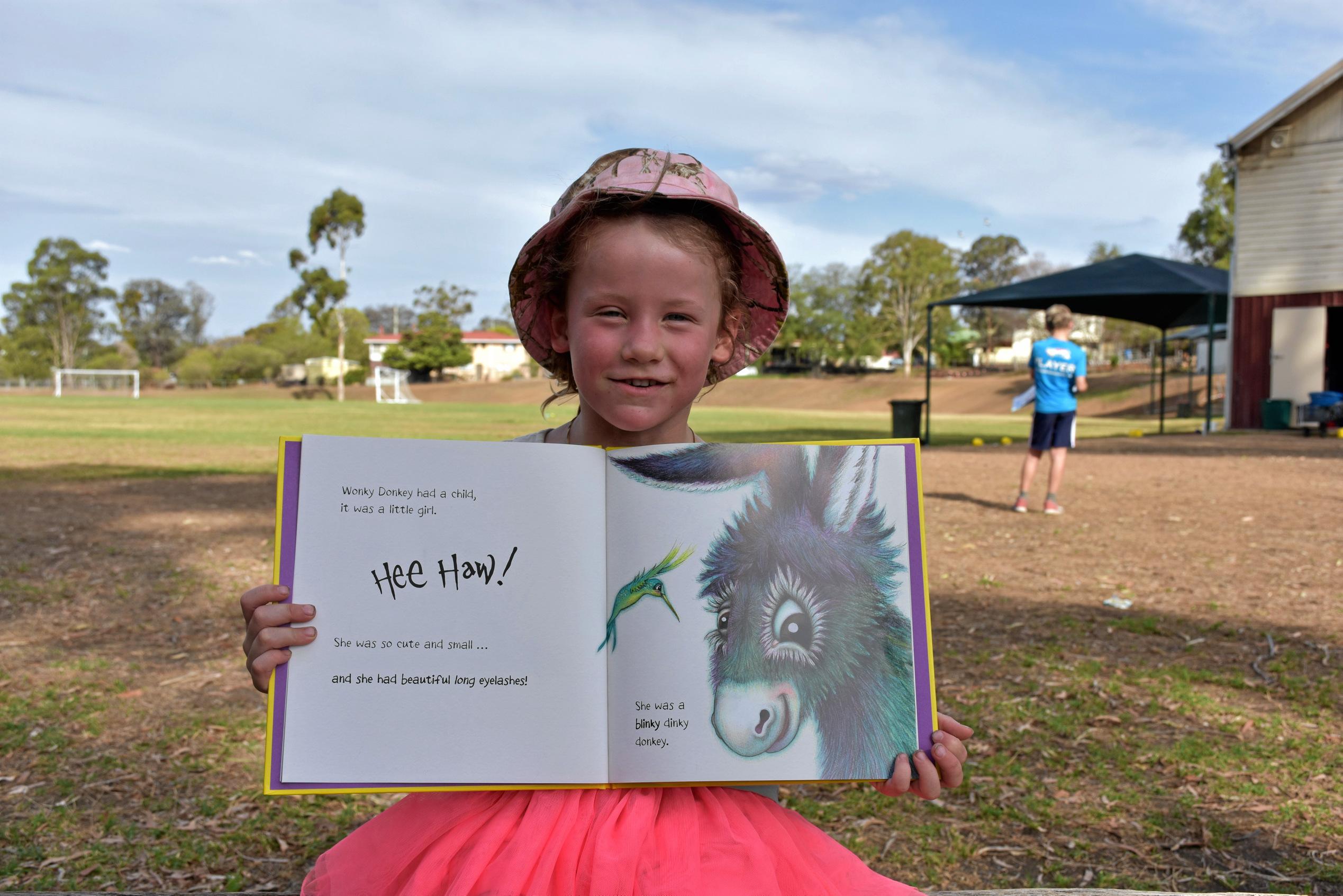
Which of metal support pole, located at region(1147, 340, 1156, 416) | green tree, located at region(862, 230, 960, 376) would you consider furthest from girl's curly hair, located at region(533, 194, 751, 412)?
green tree, located at region(862, 230, 960, 376)

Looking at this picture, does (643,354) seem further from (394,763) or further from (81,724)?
(81,724)

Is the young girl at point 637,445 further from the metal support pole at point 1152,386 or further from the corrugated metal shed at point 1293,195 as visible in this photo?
the metal support pole at point 1152,386

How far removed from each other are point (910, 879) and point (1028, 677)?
66.5 inches

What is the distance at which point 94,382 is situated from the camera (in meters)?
64.8

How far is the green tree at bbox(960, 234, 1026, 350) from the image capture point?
7669 centimetres

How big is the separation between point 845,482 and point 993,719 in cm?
249

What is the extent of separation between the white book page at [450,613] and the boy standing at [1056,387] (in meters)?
7.22

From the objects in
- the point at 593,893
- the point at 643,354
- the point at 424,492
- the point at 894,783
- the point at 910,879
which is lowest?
the point at 910,879

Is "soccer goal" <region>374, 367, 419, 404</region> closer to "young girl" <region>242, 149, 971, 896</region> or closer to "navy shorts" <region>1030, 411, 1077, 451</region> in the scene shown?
"navy shorts" <region>1030, 411, 1077, 451</region>

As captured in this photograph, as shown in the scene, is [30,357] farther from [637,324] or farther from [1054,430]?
[637,324]

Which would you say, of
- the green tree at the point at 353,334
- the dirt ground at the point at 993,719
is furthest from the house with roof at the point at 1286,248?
the green tree at the point at 353,334

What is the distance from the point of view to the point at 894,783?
1407 millimetres

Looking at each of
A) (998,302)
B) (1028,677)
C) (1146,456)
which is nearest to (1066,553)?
(1028,677)

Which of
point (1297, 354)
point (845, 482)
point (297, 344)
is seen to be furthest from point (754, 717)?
point (297, 344)
